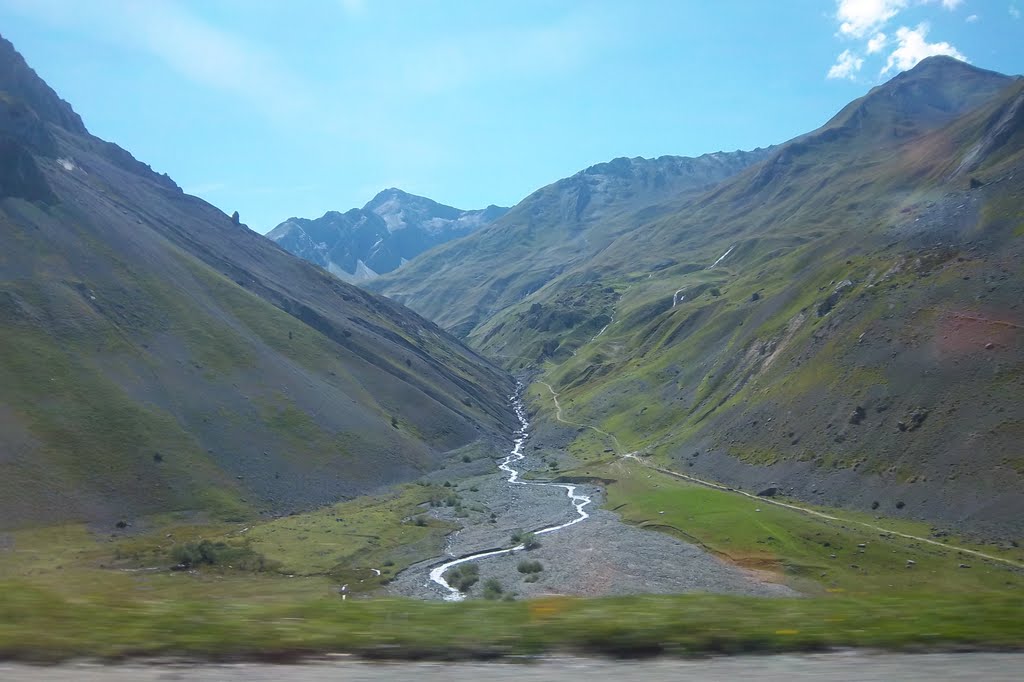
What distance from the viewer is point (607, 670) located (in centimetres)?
797

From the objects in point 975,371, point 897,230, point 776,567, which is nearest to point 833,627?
point 776,567

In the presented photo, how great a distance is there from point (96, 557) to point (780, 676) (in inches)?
2244

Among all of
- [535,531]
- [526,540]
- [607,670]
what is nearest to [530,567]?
[526,540]

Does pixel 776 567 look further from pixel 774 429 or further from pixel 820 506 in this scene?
pixel 774 429

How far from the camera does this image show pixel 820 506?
2473 inches

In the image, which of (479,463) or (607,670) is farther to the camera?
(479,463)

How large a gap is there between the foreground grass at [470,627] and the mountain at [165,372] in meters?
60.1

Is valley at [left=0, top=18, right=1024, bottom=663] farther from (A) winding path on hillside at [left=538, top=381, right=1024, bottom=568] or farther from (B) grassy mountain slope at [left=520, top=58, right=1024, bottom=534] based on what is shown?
(A) winding path on hillside at [left=538, top=381, right=1024, bottom=568]

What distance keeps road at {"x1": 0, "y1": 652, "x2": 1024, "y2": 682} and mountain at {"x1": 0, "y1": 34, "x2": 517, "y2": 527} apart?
61747 mm

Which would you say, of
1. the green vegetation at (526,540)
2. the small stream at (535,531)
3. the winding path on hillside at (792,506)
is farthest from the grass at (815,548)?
the green vegetation at (526,540)

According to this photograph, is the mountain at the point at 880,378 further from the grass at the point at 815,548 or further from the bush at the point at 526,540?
the bush at the point at 526,540

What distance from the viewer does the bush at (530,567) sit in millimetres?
48384

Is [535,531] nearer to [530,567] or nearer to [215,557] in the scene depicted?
[530,567]

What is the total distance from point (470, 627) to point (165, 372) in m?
86.0
